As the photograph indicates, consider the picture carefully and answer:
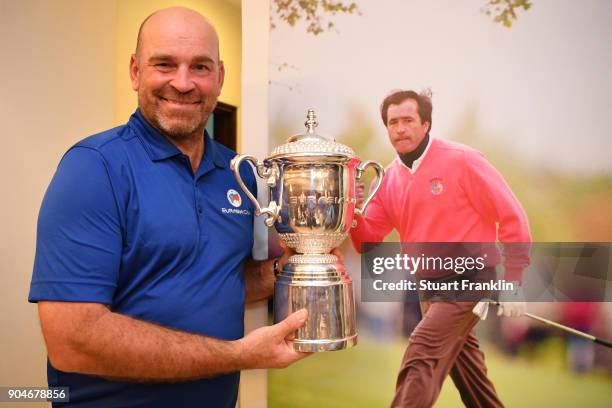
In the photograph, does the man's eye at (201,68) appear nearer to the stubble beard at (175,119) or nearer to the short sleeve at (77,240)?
the stubble beard at (175,119)

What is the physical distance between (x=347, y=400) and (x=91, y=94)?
1.79 meters

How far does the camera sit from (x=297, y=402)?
4.66 ft

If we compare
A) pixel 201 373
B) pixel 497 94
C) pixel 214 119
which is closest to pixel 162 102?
pixel 201 373

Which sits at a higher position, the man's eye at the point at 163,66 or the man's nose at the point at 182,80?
the man's eye at the point at 163,66

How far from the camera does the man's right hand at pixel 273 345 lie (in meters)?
1.04

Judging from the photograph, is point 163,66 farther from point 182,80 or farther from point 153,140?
point 153,140

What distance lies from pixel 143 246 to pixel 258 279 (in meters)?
0.40

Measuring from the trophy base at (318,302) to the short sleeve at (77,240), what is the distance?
1.30ft

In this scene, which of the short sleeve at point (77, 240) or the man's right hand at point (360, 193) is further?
the man's right hand at point (360, 193)

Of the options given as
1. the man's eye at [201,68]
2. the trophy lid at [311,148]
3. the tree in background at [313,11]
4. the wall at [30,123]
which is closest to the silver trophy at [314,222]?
the trophy lid at [311,148]

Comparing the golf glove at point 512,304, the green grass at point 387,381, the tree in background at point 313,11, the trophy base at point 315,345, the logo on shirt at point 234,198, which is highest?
the tree in background at point 313,11

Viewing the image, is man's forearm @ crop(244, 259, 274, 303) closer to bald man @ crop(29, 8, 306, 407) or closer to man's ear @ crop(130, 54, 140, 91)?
bald man @ crop(29, 8, 306, 407)

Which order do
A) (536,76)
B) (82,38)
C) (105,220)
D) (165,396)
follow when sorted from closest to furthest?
(105,220)
(165,396)
(536,76)
(82,38)

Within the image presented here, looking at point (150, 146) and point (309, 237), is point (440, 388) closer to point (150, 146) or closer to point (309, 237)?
point (309, 237)
